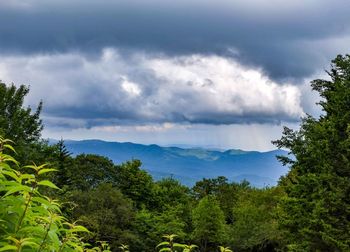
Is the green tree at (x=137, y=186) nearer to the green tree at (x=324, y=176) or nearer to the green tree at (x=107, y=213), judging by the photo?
the green tree at (x=107, y=213)

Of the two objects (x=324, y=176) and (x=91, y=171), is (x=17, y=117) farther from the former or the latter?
(x=91, y=171)

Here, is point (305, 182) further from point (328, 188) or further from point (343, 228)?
point (343, 228)

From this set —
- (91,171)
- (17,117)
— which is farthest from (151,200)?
(17,117)

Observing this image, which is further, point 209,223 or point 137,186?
point 137,186

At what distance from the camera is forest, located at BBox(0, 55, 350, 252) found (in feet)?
10.4

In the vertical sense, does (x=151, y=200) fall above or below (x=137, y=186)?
below

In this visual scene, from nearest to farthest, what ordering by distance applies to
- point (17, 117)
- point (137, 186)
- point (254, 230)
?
point (17, 117) < point (254, 230) < point (137, 186)

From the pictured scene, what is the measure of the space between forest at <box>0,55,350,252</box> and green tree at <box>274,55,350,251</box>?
0.06m

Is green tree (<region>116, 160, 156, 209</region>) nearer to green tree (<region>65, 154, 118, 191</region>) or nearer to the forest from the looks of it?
the forest

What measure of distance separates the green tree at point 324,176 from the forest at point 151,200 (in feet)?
0.21

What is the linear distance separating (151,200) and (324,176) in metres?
→ 52.9

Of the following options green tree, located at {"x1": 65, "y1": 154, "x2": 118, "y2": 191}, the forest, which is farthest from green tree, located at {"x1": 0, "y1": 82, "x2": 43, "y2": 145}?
green tree, located at {"x1": 65, "y1": 154, "x2": 118, "y2": 191}

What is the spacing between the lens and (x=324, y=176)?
25.3 m

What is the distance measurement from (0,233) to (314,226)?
2599cm
